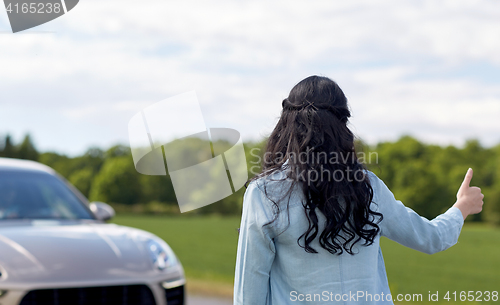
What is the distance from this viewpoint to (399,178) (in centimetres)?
5575

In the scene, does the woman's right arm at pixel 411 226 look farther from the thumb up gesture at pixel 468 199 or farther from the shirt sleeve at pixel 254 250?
the shirt sleeve at pixel 254 250

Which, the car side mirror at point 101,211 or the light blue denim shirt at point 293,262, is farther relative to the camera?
the car side mirror at point 101,211

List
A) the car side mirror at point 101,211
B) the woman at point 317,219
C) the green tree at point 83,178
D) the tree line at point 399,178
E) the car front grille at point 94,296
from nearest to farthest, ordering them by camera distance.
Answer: the woman at point 317,219 → the car front grille at point 94,296 → the car side mirror at point 101,211 → the green tree at point 83,178 → the tree line at point 399,178

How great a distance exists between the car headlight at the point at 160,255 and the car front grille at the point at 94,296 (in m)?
0.27

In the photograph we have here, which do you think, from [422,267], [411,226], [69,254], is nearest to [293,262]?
[411,226]

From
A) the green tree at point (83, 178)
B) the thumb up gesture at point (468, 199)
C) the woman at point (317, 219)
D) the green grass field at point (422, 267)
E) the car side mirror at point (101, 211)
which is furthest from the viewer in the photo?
the green tree at point (83, 178)

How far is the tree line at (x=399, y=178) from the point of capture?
47250 mm

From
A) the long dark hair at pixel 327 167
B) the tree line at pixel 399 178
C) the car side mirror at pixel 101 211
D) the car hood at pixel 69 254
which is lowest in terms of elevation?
the tree line at pixel 399 178

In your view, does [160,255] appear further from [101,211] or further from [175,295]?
[101,211]

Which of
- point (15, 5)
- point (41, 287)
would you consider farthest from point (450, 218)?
point (15, 5)

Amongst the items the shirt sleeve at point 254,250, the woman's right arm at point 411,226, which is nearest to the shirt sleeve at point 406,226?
the woman's right arm at point 411,226

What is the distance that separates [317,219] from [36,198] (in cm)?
382

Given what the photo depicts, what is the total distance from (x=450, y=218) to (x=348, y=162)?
0.48m

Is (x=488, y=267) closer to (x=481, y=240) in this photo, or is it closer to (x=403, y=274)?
(x=403, y=274)
